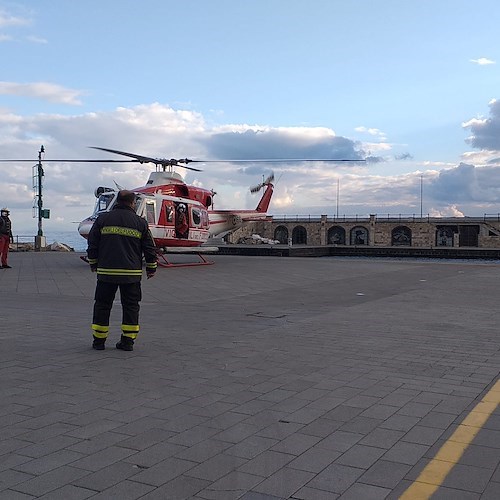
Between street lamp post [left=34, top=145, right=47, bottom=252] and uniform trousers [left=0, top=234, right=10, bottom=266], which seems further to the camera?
street lamp post [left=34, top=145, right=47, bottom=252]

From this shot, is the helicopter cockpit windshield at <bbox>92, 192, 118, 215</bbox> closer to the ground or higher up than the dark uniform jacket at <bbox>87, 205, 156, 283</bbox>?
higher up

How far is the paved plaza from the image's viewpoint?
3.59 meters

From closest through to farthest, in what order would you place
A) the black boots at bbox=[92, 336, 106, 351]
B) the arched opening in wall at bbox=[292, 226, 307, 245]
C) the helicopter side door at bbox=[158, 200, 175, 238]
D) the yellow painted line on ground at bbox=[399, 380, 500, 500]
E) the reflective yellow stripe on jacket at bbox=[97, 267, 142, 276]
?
1. the yellow painted line on ground at bbox=[399, 380, 500, 500]
2. the reflective yellow stripe on jacket at bbox=[97, 267, 142, 276]
3. the black boots at bbox=[92, 336, 106, 351]
4. the helicopter side door at bbox=[158, 200, 175, 238]
5. the arched opening in wall at bbox=[292, 226, 307, 245]

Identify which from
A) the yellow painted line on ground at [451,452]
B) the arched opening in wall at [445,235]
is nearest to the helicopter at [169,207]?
the yellow painted line on ground at [451,452]

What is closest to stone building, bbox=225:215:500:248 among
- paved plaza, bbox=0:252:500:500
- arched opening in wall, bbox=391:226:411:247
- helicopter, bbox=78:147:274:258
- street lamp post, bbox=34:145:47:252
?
arched opening in wall, bbox=391:226:411:247

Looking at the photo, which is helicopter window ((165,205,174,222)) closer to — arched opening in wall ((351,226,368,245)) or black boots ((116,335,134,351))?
black boots ((116,335,134,351))

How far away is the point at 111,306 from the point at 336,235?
310 ft

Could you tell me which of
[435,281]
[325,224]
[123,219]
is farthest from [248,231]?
[123,219]

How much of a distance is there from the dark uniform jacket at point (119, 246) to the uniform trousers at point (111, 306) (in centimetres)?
12

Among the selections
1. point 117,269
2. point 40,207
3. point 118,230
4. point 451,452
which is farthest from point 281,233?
point 451,452

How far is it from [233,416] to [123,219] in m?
3.38

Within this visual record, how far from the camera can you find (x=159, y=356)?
7051mm

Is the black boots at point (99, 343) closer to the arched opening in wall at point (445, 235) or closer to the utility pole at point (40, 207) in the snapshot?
the utility pole at point (40, 207)

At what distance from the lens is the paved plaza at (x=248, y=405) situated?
359cm
